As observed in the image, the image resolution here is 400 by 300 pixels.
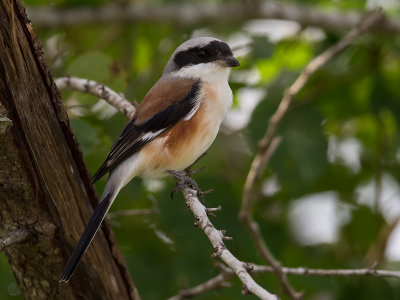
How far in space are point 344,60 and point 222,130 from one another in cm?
110

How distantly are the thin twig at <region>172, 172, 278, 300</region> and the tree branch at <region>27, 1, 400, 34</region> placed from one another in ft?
7.17

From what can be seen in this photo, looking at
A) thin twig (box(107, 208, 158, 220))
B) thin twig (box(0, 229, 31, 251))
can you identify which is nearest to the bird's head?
thin twig (box(107, 208, 158, 220))

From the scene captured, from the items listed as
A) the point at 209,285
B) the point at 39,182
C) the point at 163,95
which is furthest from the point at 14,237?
the point at 163,95

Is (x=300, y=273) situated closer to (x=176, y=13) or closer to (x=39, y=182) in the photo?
(x=39, y=182)

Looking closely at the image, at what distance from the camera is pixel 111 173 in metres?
3.09

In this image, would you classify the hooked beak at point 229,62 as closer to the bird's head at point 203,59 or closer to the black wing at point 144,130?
the bird's head at point 203,59

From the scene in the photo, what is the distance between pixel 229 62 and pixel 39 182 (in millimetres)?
1399

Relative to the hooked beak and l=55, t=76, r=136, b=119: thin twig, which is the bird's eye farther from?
l=55, t=76, r=136, b=119: thin twig

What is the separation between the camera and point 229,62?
344 cm

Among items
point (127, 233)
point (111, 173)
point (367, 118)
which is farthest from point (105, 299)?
point (367, 118)

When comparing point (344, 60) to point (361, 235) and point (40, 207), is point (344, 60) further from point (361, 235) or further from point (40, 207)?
point (40, 207)

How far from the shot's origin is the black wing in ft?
10.1

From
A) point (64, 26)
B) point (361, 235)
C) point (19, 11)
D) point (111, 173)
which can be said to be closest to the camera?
point (19, 11)

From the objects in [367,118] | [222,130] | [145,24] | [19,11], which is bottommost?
[367,118]
